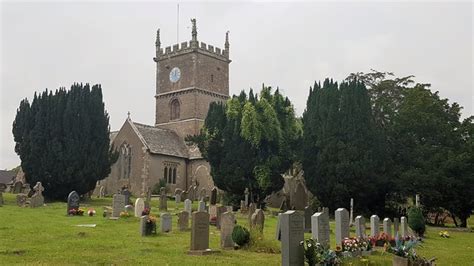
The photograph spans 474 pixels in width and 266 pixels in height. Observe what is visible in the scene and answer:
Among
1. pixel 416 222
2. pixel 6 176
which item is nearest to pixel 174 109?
pixel 6 176

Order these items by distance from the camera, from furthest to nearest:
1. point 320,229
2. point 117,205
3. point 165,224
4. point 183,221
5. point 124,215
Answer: point 117,205 < point 124,215 < point 183,221 < point 165,224 < point 320,229

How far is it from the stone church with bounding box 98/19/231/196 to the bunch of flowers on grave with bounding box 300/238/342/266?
36942mm

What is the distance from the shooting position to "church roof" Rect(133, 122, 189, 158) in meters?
49.9

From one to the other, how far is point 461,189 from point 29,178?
27781 millimetres

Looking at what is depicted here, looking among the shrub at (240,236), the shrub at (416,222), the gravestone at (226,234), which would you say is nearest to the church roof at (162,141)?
the shrub at (416,222)

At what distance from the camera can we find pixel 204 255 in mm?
13906

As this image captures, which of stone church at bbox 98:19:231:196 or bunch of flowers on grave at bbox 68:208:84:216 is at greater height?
stone church at bbox 98:19:231:196

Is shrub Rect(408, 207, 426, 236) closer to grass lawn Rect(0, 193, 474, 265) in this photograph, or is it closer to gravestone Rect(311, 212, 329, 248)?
grass lawn Rect(0, 193, 474, 265)

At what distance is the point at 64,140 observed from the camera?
37.1 metres

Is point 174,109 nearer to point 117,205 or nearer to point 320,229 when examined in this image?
point 117,205

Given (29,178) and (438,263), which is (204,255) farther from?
(29,178)

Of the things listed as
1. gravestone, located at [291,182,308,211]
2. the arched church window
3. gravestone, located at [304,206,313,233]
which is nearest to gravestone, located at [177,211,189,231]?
gravestone, located at [304,206,313,233]

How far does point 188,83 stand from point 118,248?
143 ft

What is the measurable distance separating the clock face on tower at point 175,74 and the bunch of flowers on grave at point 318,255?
158 feet
